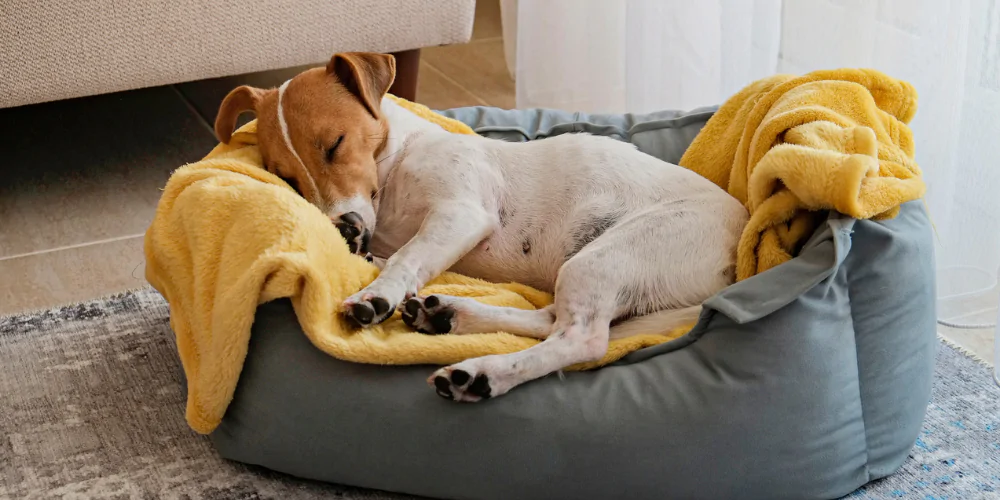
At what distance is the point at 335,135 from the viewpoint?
246 cm

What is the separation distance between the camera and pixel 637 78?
3816 mm

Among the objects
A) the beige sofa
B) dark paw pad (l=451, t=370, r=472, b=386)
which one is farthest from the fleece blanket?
the beige sofa

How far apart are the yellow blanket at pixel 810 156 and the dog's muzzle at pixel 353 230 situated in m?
0.84

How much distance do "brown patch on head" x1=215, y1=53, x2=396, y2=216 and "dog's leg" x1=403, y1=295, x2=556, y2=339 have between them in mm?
414

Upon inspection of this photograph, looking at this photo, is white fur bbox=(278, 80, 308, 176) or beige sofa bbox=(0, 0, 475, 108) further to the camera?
beige sofa bbox=(0, 0, 475, 108)

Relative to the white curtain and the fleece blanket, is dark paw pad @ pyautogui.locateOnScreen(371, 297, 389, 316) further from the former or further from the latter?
the white curtain

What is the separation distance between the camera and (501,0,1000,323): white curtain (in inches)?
105

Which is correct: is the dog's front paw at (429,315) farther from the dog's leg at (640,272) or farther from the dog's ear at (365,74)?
the dog's ear at (365,74)

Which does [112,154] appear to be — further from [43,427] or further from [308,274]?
[308,274]

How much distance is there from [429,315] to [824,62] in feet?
5.30

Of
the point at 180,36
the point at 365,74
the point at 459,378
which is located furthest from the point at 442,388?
the point at 180,36

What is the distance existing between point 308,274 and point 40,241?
173cm

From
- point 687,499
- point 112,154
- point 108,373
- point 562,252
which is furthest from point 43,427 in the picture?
point 112,154

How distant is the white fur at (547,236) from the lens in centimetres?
215
